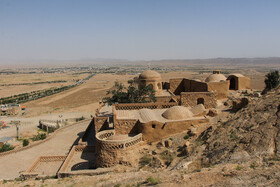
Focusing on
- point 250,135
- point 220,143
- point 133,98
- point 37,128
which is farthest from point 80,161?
point 37,128

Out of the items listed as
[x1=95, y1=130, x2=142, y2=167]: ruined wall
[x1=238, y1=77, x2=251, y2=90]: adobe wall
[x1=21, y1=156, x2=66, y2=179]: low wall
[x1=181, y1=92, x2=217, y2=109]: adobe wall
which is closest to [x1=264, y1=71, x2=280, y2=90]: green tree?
[x1=238, y1=77, x2=251, y2=90]: adobe wall

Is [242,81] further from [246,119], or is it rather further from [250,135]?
[250,135]

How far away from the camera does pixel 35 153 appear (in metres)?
17.9

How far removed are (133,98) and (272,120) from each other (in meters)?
11.7

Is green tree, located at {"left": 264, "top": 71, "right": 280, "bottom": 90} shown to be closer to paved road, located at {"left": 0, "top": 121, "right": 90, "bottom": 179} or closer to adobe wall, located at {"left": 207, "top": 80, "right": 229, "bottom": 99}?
adobe wall, located at {"left": 207, "top": 80, "right": 229, "bottom": 99}

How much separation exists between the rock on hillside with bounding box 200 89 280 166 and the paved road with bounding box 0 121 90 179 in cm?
1203

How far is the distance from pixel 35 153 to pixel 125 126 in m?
8.81

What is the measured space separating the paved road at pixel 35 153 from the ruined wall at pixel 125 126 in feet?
20.4

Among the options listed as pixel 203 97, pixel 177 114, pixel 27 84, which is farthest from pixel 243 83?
pixel 27 84

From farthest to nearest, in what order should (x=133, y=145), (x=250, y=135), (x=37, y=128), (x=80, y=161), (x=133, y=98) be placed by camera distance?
(x=37, y=128)
(x=133, y=98)
(x=80, y=161)
(x=133, y=145)
(x=250, y=135)

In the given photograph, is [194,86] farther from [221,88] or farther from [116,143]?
[116,143]

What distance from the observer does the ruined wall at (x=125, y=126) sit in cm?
1407

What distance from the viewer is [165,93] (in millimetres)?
22734

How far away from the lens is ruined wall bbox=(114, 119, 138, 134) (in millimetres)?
14073
